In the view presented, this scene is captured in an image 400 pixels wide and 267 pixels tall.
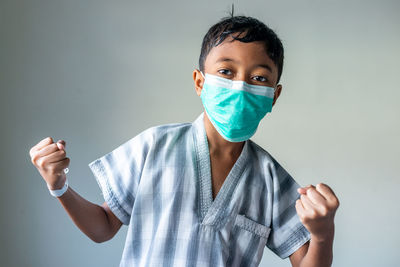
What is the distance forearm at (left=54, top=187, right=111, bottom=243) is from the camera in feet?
2.67

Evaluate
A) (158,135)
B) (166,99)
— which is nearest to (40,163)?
(158,135)

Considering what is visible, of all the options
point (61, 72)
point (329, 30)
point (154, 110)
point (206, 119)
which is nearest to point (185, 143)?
point (206, 119)

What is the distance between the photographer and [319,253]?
81cm

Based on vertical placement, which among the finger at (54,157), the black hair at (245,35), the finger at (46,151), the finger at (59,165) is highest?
the black hair at (245,35)

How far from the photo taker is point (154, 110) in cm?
176

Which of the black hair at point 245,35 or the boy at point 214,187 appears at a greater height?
the black hair at point 245,35

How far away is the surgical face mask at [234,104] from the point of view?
83 cm

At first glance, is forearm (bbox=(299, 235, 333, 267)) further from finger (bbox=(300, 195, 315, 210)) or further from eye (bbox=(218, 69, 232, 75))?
eye (bbox=(218, 69, 232, 75))

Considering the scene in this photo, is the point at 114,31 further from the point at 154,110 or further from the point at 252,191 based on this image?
the point at 252,191

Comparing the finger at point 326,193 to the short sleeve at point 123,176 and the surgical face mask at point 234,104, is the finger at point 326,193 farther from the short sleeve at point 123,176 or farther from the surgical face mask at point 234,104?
the short sleeve at point 123,176

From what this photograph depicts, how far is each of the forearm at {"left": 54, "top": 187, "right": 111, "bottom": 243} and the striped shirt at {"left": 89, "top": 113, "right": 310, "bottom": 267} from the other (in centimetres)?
4

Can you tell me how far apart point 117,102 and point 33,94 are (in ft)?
1.18

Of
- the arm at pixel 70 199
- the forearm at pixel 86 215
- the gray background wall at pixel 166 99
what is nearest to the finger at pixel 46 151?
the arm at pixel 70 199

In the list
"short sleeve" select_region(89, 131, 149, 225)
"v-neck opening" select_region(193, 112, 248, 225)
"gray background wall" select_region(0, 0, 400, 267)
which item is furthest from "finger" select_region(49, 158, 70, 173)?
"gray background wall" select_region(0, 0, 400, 267)
